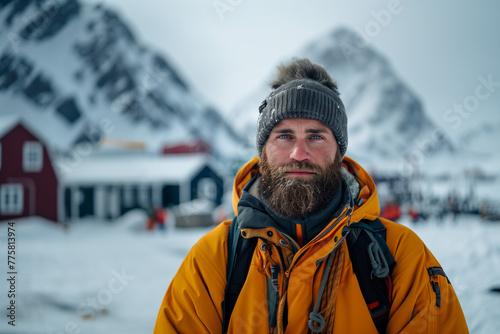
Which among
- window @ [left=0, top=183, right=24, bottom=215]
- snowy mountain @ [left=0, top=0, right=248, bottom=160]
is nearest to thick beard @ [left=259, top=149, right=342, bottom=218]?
snowy mountain @ [left=0, top=0, right=248, bottom=160]

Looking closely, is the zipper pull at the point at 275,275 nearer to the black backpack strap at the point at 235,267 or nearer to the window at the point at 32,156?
the black backpack strap at the point at 235,267

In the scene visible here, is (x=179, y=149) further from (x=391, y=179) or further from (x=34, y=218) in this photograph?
(x=391, y=179)

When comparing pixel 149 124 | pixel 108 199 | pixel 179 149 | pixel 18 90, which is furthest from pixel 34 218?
pixel 149 124

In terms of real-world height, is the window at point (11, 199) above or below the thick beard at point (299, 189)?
below

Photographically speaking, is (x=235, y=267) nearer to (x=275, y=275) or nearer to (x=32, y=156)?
(x=275, y=275)

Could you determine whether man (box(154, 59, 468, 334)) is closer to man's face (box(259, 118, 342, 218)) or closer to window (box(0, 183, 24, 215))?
man's face (box(259, 118, 342, 218))

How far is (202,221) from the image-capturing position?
1211 cm

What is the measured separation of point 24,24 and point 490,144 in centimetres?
1182

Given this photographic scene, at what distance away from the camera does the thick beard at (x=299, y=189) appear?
1549 mm

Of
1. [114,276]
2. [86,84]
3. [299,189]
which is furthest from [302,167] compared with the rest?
[86,84]

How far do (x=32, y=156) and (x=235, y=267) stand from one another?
428 inches

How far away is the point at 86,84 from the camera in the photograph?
24.4 metres

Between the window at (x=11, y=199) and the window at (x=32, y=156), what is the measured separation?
95 centimetres

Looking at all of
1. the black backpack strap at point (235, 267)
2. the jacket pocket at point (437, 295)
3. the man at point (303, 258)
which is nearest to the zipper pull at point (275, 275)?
the man at point (303, 258)
